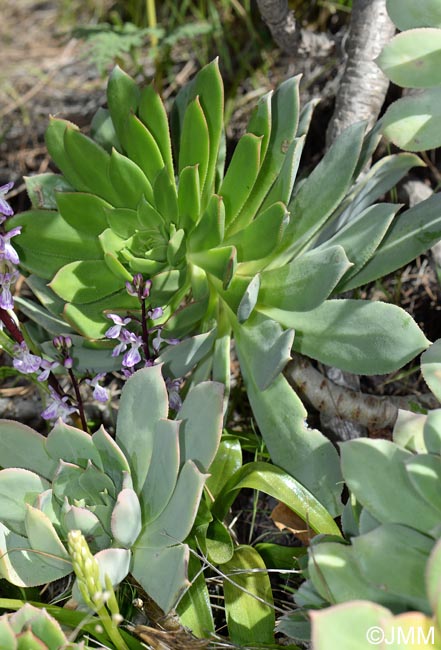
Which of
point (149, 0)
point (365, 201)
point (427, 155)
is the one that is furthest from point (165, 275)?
point (149, 0)

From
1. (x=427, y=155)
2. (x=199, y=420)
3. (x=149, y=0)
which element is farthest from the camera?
(x=149, y=0)

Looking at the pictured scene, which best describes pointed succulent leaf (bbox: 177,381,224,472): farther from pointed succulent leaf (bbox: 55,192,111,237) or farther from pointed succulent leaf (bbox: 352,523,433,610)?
pointed succulent leaf (bbox: 55,192,111,237)

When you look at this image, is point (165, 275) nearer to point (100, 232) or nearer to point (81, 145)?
point (100, 232)

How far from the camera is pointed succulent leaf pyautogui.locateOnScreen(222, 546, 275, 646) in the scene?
1.31 m

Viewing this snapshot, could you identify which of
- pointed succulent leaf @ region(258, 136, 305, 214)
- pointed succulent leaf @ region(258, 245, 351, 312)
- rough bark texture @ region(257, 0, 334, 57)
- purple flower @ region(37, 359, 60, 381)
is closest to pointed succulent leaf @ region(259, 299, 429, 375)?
pointed succulent leaf @ region(258, 245, 351, 312)

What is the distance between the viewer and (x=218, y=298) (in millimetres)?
1638

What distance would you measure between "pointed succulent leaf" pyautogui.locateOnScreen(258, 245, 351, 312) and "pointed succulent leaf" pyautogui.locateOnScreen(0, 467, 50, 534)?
0.58 m

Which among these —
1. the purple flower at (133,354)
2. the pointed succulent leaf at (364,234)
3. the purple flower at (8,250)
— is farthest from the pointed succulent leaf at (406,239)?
the purple flower at (8,250)

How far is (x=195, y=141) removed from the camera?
1.56 metres

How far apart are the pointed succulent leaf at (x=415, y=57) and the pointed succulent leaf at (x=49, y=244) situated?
Answer: 715 mm

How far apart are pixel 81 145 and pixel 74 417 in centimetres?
60

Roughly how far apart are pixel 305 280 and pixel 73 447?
1.79 feet

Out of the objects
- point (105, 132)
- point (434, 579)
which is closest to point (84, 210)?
point (105, 132)

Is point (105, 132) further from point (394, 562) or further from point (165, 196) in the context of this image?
point (394, 562)
